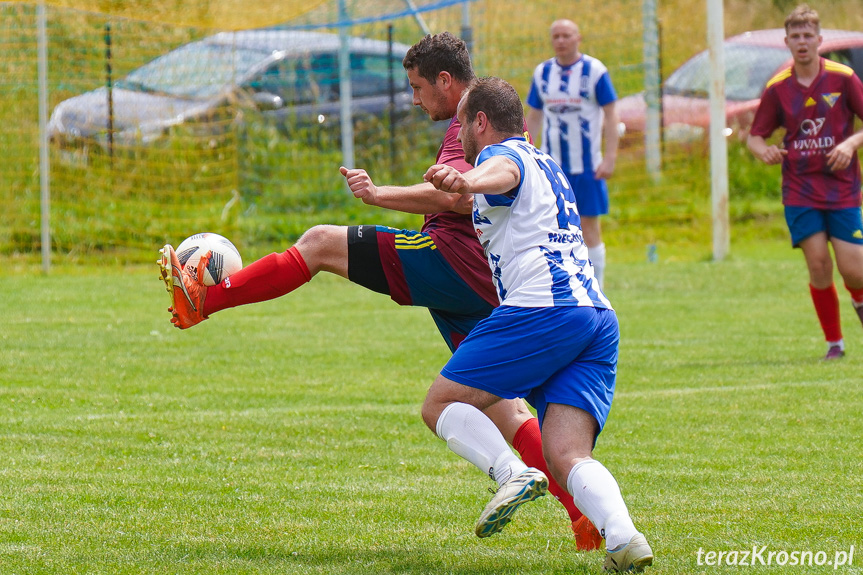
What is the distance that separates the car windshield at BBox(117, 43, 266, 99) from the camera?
48.3 ft

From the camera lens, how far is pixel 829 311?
7953 millimetres

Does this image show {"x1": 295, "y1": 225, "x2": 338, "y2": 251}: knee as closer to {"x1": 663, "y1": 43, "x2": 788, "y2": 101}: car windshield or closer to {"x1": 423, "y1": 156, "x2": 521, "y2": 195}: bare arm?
{"x1": 423, "y1": 156, "x2": 521, "y2": 195}: bare arm

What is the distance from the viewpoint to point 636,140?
15195mm

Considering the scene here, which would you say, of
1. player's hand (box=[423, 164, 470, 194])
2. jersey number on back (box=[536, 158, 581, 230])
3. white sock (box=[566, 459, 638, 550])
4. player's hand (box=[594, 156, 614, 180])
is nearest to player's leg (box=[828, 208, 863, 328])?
player's hand (box=[594, 156, 614, 180])

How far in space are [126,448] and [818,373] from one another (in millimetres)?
4425

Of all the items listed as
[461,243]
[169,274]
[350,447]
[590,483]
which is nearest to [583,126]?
[350,447]

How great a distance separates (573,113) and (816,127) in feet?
9.37

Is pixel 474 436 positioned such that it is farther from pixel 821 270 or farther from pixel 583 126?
pixel 583 126

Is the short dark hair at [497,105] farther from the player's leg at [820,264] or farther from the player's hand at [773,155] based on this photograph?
the player's leg at [820,264]

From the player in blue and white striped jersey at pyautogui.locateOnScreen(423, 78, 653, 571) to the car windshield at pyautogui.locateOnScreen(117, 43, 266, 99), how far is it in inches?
455

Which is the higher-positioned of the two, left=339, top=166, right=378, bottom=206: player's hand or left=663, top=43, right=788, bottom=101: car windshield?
left=663, top=43, right=788, bottom=101: car windshield

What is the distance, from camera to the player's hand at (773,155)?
761 cm

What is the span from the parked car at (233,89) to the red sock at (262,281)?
33.2 ft

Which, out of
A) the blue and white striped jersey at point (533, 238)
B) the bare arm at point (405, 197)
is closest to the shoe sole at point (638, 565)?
the blue and white striped jersey at point (533, 238)
